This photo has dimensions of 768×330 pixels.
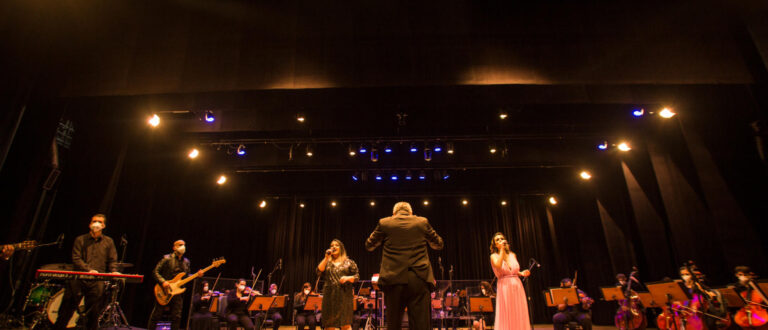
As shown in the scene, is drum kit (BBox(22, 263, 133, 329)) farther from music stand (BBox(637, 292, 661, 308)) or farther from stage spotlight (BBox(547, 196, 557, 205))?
stage spotlight (BBox(547, 196, 557, 205))

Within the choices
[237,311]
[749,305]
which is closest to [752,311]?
[749,305]

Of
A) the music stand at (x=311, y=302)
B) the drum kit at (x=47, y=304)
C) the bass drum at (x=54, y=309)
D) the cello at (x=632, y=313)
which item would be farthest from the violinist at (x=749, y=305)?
the bass drum at (x=54, y=309)

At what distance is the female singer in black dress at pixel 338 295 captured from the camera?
473 centimetres

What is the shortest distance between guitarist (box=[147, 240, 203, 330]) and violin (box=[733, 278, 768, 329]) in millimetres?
8451

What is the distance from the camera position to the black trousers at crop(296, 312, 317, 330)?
307 inches

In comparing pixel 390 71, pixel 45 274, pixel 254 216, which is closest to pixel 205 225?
pixel 254 216

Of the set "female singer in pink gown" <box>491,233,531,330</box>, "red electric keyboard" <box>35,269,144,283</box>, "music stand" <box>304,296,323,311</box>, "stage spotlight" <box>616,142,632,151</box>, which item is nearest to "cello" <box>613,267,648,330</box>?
"stage spotlight" <box>616,142,632,151</box>

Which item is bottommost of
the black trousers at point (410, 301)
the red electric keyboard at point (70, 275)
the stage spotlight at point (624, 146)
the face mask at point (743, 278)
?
the black trousers at point (410, 301)

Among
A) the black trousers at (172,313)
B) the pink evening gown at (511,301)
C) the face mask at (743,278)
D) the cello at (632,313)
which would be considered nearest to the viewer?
the pink evening gown at (511,301)

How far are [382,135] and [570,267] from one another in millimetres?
9064

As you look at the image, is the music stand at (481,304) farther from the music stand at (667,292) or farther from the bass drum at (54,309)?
the bass drum at (54,309)

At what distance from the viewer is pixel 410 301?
9.69ft

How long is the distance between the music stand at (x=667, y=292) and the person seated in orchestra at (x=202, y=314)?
8553 mm

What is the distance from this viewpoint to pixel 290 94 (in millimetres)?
6270
